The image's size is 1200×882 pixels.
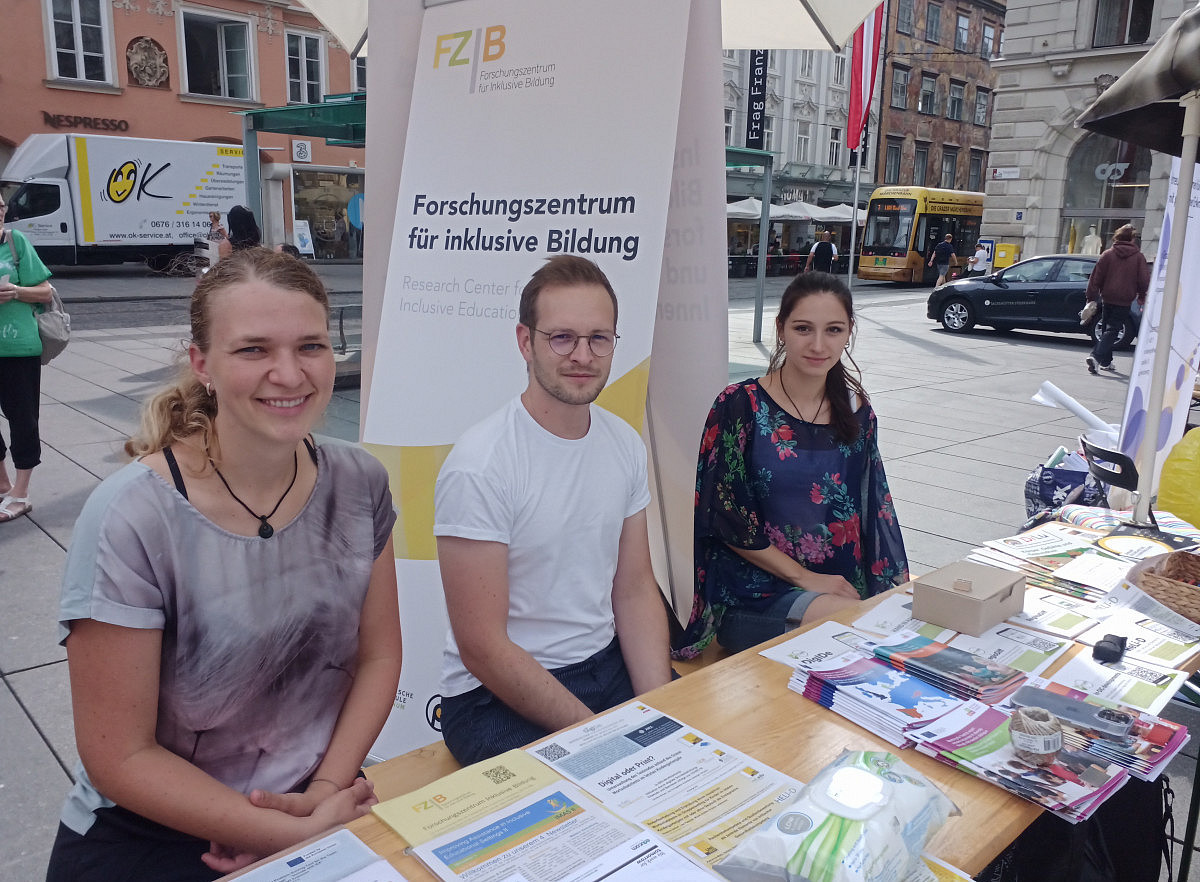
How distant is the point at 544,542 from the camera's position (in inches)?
78.8

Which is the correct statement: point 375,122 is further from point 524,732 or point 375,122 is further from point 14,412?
point 14,412

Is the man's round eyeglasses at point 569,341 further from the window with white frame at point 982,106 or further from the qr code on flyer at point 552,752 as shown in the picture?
the window with white frame at point 982,106

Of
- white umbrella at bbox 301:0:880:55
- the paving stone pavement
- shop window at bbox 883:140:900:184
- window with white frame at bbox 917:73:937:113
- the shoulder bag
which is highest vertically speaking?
window with white frame at bbox 917:73:937:113

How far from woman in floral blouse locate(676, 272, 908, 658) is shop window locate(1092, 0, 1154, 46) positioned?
75.7 ft

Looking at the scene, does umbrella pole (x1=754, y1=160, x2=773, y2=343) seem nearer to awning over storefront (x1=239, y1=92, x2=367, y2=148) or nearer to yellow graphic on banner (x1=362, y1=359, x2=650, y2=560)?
awning over storefront (x1=239, y1=92, x2=367, y2=148)

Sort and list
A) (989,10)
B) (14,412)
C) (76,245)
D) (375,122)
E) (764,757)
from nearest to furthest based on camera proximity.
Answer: (764,757) < (375,122) < (14,412) < (76,245) < (989,10)

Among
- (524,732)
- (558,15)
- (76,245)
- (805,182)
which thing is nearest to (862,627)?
(524,732)

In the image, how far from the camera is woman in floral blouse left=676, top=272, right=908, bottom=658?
2709 millimetres

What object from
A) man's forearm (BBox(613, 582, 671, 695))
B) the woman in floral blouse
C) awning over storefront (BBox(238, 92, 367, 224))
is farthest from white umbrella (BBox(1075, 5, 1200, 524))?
awning over storefront (BBox(238, 92, 367, 224))

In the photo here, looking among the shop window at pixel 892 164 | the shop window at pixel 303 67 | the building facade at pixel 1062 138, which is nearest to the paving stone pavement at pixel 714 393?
the building facade at pixel 1062 138

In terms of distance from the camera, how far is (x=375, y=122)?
3490 millimetres

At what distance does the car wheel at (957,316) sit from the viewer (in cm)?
1491

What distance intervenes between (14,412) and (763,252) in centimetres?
900

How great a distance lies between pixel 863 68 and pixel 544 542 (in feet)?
30.2
